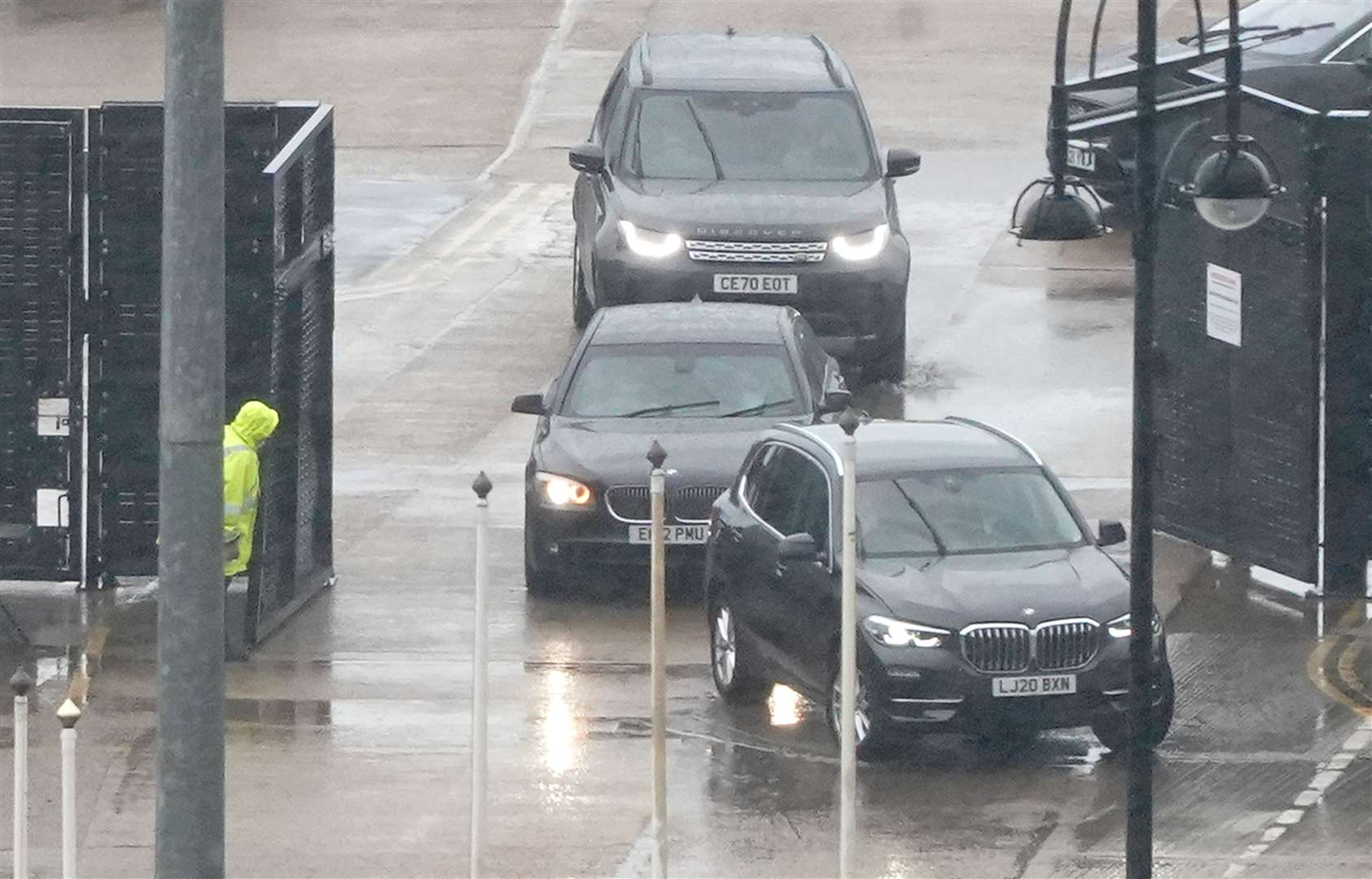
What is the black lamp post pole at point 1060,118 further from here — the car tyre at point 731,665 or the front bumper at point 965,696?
the car tyre at point 731,665

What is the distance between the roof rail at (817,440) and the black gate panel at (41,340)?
4.26 metres

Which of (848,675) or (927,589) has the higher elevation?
(848,675)

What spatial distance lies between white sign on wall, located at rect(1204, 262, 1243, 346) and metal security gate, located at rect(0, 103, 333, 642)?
535 cm

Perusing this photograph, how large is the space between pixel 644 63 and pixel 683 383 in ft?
20.7

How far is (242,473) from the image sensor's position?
15844 millimetres

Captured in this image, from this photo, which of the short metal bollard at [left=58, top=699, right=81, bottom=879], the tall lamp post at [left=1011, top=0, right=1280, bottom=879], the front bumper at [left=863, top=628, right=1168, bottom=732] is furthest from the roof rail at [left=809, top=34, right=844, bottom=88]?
the short metal bollard at [left=58, top=699, right=81, bottom=879]

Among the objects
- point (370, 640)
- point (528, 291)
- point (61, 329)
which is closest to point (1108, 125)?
point (370, 640)

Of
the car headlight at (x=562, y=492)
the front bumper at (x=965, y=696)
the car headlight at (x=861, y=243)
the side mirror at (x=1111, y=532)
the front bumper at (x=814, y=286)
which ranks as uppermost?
the car headlight at (x=861, y=243)

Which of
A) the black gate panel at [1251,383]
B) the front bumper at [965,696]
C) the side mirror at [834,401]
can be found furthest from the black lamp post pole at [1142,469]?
the black gate panel at [1251,383]

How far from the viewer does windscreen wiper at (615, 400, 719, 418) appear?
17547 mm

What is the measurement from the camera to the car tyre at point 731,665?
15.0 metres

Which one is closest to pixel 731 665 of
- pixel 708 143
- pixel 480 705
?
pixel 480 705

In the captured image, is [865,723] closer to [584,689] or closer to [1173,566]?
[584,689]

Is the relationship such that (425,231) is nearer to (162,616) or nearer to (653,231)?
(653,231)
